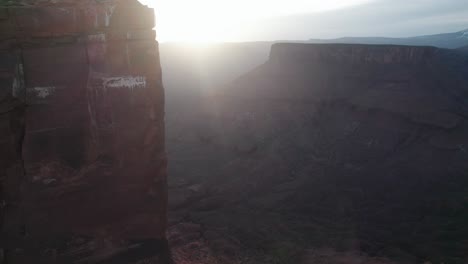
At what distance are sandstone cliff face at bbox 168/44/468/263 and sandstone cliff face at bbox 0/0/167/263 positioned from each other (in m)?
6.94

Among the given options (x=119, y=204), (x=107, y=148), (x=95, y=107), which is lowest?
(x=119, y=204)

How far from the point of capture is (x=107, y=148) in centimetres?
803

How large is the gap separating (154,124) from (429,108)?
68.6 feet

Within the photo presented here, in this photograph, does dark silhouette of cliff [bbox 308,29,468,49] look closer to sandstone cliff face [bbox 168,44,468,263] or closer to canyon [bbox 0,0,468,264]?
sandstone cliff face [bbox 168,44,468,263]

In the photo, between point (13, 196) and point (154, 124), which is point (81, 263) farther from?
point (154, 124)

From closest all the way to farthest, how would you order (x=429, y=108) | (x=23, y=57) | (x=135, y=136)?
(x=23, y=57), (x=135, y=136), (x=429, y=108)

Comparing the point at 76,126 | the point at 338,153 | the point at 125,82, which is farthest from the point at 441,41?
the point at 76,126

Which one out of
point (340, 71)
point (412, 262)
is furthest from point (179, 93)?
point (412, 262)

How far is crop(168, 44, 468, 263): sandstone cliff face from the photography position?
15906 mm

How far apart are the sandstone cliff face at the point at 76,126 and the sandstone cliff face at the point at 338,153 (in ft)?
22.8

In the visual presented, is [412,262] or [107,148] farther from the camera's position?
[412,262]

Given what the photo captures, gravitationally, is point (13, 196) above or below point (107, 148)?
below

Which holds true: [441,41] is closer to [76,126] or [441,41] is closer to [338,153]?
[338,153]

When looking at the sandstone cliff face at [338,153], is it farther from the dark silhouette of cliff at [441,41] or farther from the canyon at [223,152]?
the dark silhouette of cliff at [441,41]
